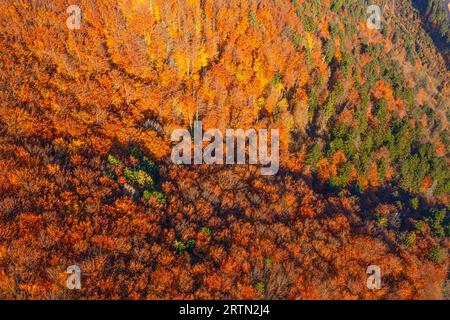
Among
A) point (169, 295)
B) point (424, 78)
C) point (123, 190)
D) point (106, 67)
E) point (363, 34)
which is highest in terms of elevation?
point (363, 34)

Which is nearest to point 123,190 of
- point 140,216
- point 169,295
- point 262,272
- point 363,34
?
point 140,216

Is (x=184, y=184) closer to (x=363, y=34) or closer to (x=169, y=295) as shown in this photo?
(x=169, y=295)

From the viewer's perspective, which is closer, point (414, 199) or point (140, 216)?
point (140, 216)

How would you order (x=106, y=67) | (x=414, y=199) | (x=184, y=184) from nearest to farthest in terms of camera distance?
(x=184, y=184)
(x=106, y=67)
(x=414, y=199)

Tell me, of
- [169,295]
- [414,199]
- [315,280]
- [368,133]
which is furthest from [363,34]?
[169,295]

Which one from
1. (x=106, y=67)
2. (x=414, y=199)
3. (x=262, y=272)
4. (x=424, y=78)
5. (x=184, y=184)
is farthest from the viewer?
(x=424, y=78)

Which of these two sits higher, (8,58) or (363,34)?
(363,34)
